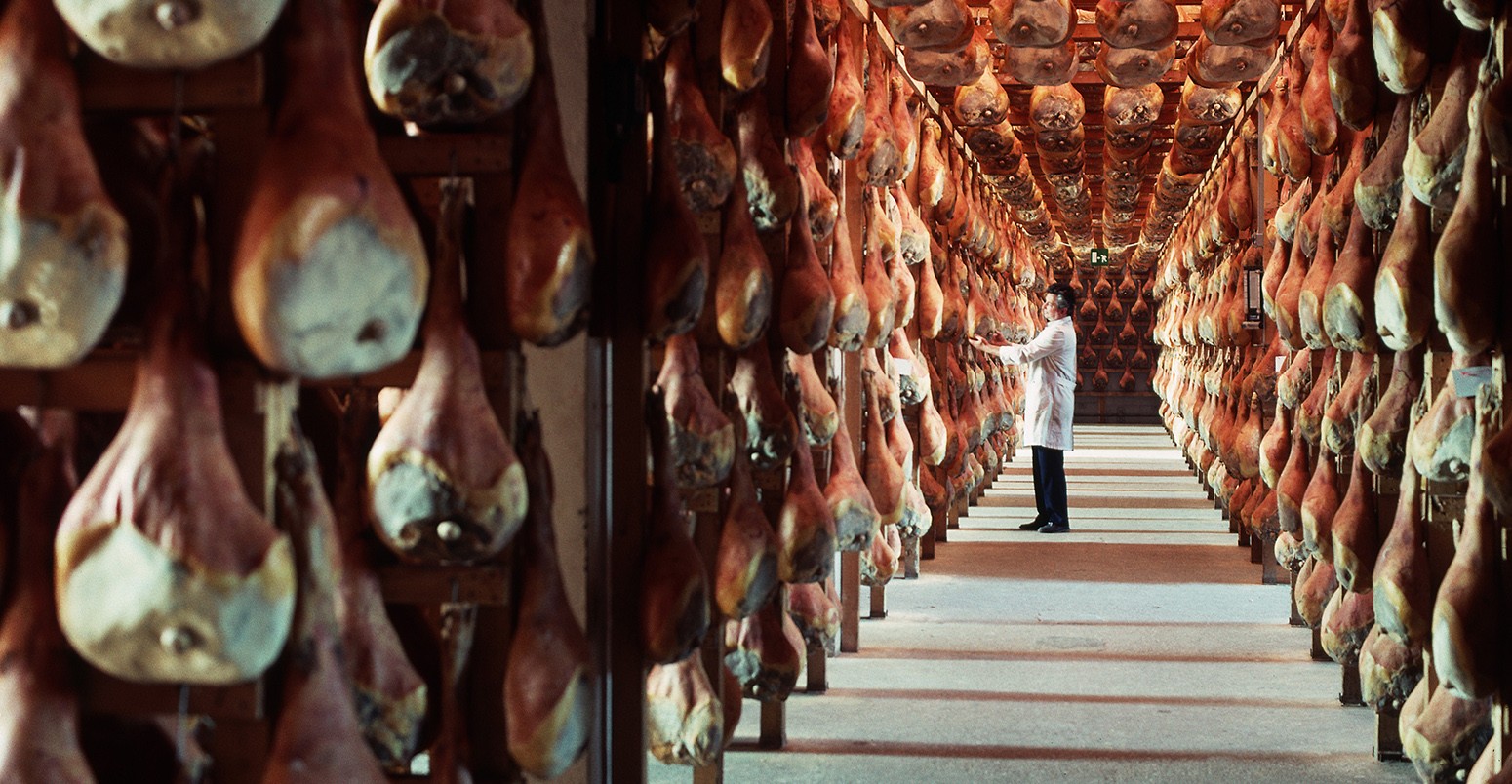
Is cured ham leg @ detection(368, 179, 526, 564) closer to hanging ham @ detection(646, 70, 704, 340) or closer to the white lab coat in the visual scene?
hanging ham @ detection(646, 70, 704, 340)

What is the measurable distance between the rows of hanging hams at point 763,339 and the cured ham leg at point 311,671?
4.51 ft

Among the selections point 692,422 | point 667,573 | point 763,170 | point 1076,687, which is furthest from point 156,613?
point 1076,687

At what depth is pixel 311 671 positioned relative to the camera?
1634 millimetres

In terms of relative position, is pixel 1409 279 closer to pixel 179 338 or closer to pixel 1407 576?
pixel 1407 576

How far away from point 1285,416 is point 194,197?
18.7 feet

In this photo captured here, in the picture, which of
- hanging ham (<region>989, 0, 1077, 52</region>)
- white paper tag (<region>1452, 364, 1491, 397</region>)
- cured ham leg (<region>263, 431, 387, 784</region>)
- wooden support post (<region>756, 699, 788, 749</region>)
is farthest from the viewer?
hanging ham (<region>989, 0, 1077, 52</region>)

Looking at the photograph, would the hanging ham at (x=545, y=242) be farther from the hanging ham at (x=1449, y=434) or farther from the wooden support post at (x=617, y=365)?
the hanging ham at (x=1449, y=434)

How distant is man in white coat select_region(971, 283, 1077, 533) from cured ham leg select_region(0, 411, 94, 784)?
9817mm

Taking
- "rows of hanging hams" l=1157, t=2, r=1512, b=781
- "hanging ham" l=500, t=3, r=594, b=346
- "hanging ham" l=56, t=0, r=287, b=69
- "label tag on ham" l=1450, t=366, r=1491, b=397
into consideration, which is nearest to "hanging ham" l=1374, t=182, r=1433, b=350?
"rows of hanging hams" l=1157, t=2, r=1512, b=781

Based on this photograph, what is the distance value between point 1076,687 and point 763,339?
8.19 feet

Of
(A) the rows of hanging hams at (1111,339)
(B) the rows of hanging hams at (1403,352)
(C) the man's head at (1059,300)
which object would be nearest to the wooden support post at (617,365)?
(B) the rows of hanging hams at (1403,352)

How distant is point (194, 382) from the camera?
1.55 metres

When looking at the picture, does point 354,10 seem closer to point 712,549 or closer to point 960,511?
point 712,549

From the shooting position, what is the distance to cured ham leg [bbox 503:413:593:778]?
7.64ft
